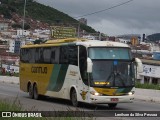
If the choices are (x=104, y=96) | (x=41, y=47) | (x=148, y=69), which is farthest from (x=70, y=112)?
(x=148, y=69)

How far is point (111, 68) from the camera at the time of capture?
21.1 m

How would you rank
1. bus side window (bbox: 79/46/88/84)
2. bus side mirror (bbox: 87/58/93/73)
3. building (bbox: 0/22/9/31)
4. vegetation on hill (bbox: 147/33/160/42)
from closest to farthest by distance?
bus side mirror (bbox: 87/58/93/73)
bus side window (bbox: 79/46/88/84)
vegetation on hill (bbox: 147/33/160/42)
building (bbox: 0/22/9/31)

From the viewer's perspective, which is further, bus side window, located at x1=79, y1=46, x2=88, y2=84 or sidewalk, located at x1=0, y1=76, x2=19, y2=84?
sidewalk, located at x1=0, y1=76, x2=19, y2=84

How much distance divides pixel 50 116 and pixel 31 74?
17.4 metres

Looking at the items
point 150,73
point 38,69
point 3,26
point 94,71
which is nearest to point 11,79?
point 150,73

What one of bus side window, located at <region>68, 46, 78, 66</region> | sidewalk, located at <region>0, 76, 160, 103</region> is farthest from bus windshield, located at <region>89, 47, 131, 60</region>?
sidewalk, located at <region>0, 76, 160, 103</region>

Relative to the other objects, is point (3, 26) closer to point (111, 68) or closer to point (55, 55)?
point (55, 55)

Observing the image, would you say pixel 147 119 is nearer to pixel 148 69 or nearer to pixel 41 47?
pixel 41 47

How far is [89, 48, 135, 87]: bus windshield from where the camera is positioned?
68.5 ft

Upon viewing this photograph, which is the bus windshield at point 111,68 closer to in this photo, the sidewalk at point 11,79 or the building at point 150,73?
the sidewalk at point 11,79

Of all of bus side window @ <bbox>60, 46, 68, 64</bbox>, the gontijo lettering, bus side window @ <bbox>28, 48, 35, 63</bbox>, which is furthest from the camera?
bus side window @ <bbox>28, 48, 35, 63</bbox>

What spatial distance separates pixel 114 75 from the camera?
21.0m

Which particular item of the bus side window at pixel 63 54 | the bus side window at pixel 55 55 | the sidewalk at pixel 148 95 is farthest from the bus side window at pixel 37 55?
the sidewalk at pixel 148 95

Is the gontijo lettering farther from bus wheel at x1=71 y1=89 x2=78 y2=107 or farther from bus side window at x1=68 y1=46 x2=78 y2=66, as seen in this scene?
bus wheel at x1=71 y1=89 x2=78 y2=107
